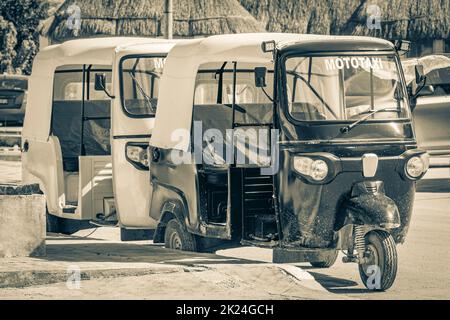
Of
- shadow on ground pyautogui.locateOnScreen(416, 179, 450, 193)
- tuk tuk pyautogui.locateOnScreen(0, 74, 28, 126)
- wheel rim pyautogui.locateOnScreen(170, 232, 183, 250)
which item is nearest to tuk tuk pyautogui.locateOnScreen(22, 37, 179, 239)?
wheel rim pyautogui.locateOnScreen(170, 232, 183, 250)

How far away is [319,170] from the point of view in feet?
37.8

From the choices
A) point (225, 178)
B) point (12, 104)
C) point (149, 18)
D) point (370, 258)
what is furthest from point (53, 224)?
point (149, 18)

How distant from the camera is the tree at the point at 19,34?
1750 inches

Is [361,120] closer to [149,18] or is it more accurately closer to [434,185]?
[434,185]

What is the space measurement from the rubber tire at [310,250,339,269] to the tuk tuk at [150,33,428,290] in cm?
1

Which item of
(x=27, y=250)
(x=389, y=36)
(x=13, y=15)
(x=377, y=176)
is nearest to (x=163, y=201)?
(x=27, y=250)

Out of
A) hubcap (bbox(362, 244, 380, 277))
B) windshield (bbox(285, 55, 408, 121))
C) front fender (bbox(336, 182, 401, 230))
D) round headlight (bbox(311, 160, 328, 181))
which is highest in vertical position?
windshield (bbox(285, 55, 408, 121))

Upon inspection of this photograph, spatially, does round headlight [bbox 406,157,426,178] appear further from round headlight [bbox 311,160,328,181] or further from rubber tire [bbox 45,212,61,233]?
rubber tire [bbox 45,212,61,233]

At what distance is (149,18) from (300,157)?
30.0 metres

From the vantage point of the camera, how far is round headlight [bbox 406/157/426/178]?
463 inches

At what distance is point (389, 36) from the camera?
39500 millimetres

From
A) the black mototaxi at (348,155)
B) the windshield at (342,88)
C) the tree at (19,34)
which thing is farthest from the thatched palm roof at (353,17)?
the black mototaxi at (348,155)

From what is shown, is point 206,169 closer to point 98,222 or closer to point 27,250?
point 27,250

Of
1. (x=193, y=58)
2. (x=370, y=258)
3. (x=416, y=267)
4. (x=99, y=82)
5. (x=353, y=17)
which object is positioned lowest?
(x=416, y=267)
